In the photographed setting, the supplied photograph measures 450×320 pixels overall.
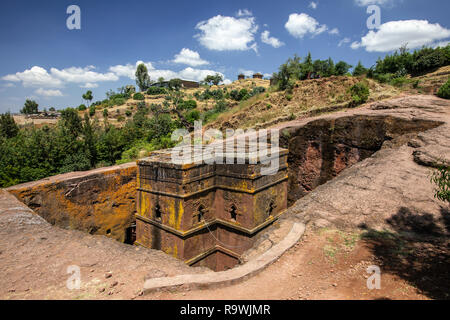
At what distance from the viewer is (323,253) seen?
163 inches

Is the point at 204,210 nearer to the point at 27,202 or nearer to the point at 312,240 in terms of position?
the point at 312,240

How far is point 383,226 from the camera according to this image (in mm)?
4738

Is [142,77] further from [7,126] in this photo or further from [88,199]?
[88,199]

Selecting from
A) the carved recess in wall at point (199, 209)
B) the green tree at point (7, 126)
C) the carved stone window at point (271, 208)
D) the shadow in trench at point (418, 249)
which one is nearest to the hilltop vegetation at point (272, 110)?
the carved stone window at point (271, 208)

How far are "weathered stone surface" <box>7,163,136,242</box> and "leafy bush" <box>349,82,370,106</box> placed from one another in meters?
12.0

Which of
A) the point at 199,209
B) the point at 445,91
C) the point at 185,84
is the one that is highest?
the point at 185,84

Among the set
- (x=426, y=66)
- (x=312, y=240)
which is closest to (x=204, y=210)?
(x=312, y=240)

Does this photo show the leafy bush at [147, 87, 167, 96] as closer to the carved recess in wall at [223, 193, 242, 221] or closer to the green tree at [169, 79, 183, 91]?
the green tree at [169, 79, 183, 91]

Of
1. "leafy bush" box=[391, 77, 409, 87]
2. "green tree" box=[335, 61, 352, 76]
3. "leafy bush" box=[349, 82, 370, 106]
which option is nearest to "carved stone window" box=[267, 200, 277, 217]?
"leafy bush" box=[349, 82, 370, 106]

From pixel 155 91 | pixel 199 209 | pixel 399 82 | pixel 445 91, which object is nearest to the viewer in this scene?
pixel 199 209

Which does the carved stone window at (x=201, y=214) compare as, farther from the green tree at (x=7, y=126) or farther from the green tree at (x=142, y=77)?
the green tree at (x=142, y=77)

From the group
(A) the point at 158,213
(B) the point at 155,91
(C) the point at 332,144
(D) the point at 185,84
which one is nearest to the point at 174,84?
(D) the point at 185,84

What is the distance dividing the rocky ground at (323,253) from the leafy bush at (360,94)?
723 centimetres

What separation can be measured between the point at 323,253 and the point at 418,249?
1.48m
